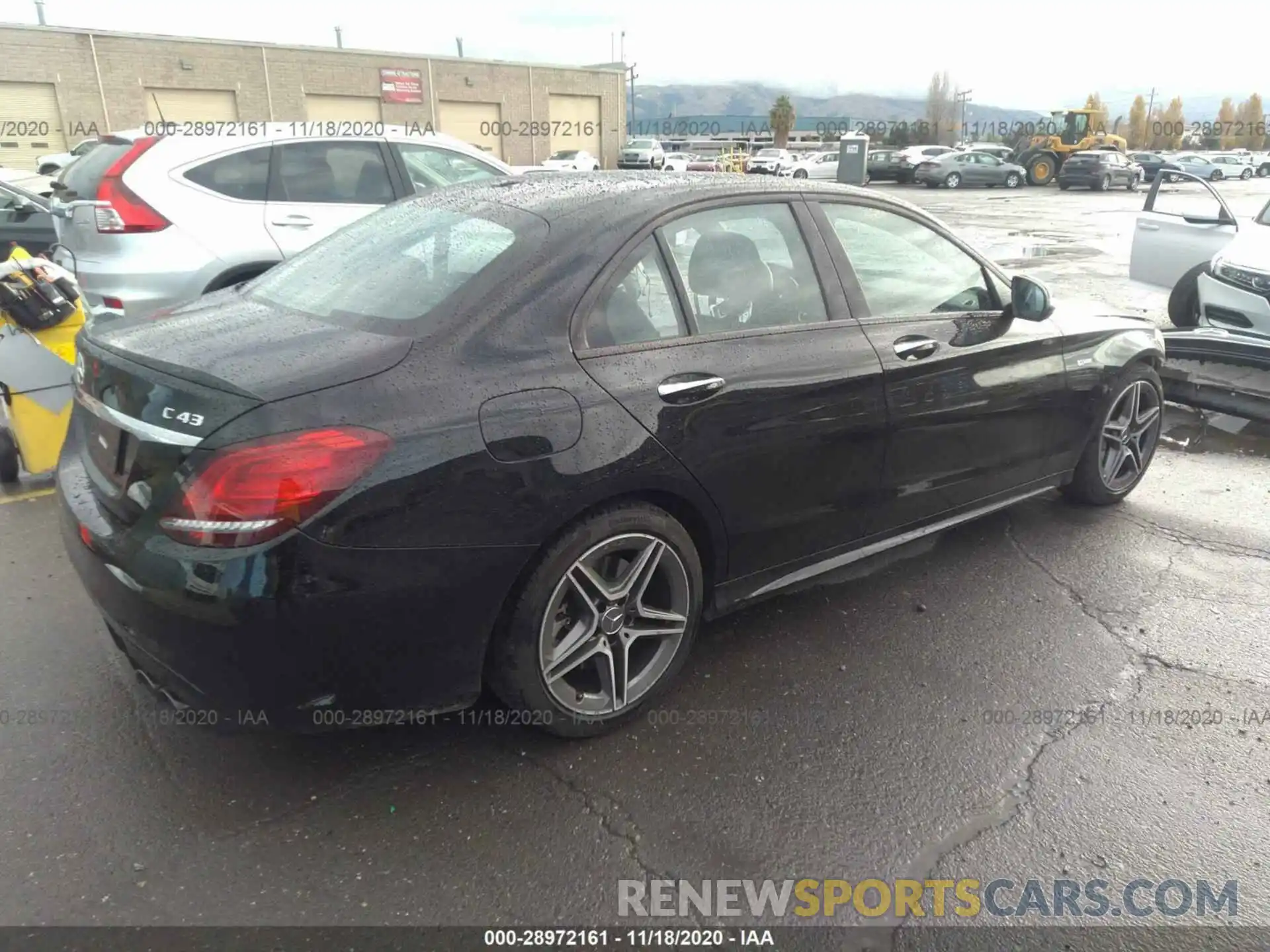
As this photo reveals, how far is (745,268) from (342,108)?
141 feet

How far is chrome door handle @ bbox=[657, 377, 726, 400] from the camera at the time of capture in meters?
2.72

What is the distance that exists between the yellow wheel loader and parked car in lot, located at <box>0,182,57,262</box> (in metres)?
38.0

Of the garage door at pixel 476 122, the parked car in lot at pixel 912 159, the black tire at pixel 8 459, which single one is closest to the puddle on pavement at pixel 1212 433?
the black tire at pixel 8 459

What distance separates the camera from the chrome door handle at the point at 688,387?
2725mm

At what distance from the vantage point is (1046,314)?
3.79m

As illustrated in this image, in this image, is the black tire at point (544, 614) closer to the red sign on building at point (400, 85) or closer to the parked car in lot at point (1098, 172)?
the parked car in lot at point (1098, 172)

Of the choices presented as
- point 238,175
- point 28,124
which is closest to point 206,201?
point 238,175

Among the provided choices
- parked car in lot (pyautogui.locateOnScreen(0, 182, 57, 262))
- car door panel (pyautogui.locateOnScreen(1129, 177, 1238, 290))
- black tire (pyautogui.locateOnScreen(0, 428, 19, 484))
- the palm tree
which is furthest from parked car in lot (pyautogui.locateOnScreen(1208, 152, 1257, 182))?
black tire (pyautogui.locateOnScreen(0, 428, 19, 484))

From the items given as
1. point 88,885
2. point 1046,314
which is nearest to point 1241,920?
point 1046,314

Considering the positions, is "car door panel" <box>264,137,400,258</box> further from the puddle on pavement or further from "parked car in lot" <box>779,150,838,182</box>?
"parked car in lot" <box>779,150,838,182</box>

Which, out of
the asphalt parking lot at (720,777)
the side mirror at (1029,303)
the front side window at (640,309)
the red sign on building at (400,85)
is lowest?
the asphalt parking lot at (720,777)

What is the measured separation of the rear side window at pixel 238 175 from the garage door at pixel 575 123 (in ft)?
143

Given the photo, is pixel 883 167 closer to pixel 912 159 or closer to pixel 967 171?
pixel 912 159

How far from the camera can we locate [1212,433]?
6.21 metres
